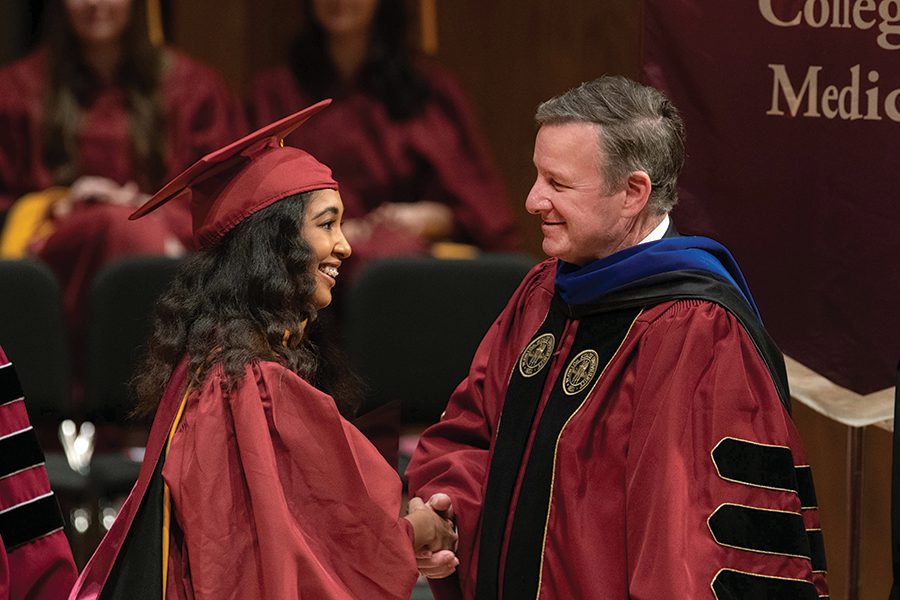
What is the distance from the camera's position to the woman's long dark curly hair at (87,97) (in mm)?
4996

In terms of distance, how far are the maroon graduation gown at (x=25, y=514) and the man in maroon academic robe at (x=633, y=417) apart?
87 cm

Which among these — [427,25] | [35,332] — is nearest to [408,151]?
[427,25]

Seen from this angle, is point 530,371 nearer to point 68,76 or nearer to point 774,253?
point 774,253

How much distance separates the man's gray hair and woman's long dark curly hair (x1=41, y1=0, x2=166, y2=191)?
9.84 ft

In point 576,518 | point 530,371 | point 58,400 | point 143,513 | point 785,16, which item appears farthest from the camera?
point 58,400

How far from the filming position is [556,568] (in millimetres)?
2361

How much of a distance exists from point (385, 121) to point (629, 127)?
303 centimetres

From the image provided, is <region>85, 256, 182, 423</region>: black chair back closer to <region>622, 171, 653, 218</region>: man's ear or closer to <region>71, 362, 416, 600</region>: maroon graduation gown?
<region>71, 362, 416, 600</region>: maroon graduation gown

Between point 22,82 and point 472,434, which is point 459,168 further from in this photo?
point 472,434

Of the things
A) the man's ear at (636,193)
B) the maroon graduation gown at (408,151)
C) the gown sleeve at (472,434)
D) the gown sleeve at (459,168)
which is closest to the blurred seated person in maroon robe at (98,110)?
the maroon graduation gown at (408,151)

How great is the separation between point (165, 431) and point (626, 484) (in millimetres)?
901

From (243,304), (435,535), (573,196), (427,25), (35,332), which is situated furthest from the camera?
(427,25)

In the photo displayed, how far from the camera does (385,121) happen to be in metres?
5.27

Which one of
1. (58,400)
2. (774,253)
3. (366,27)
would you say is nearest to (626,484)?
(774,253)
